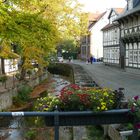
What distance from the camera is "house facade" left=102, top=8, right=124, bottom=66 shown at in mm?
51312

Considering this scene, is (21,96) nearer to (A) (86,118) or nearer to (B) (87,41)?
(A) (86,118)

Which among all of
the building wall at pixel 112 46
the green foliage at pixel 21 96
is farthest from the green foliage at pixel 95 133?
the building wall at pixel 112 46

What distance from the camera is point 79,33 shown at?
3653cm

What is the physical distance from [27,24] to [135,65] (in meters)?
26.1

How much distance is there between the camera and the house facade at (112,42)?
51312 millimetres

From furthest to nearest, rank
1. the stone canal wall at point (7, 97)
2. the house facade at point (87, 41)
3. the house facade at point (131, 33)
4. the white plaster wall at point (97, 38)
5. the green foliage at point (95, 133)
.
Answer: the house facade at point (87, 41) → the white plaster wall at point (97, 38) → the house facade at point (131, 33) → the stone canal wall at point (7, 97) → the green foliage at point (95, 133)

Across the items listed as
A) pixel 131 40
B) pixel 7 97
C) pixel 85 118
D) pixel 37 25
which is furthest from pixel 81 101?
pixel 131 40

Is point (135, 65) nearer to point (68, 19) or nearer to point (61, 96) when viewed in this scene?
point (68, 19)

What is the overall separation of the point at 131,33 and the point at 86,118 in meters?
36.6

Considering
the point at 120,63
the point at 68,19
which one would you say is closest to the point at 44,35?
the point at 68,19

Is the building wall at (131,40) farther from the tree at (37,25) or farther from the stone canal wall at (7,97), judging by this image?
the stone canal wall at (7,97)

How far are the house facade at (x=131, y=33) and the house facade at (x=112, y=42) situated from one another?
475cm

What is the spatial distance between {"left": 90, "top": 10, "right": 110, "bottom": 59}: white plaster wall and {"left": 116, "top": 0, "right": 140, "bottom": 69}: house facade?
26.9 m

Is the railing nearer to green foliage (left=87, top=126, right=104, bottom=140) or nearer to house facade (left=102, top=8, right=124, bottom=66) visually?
green foliage (left=87, top=126, right=104, bottom=140)
